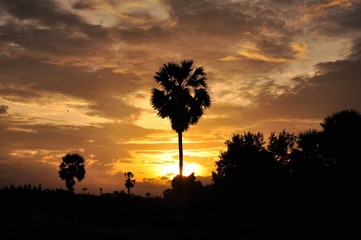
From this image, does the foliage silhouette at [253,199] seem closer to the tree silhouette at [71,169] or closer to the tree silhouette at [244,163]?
the tree silhouette at [244,163]

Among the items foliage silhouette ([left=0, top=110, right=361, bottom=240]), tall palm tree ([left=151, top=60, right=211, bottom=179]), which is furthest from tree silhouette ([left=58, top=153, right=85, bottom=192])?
tall palm tree ([left=151, top=60, right=211, bottom=179])

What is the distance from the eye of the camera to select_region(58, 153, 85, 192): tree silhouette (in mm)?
65875

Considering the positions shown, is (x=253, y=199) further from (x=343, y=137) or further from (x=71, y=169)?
(x=71, y=169)

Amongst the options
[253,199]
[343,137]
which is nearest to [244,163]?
[253,199]

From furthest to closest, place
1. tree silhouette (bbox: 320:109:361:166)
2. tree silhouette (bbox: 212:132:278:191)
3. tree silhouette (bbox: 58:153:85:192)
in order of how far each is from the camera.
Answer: tree silhouette (bbox: 58:153:85:192), tree silhouette (bbox: 212:132:278:191), tree silhouette (bbox: 320:109:361:166)

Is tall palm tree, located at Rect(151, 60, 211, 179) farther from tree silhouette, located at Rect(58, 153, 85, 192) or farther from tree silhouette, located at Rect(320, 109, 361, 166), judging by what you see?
tree silhouette, located at Rect(58, 153, 85, 192)

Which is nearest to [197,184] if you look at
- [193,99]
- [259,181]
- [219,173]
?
[219,173]

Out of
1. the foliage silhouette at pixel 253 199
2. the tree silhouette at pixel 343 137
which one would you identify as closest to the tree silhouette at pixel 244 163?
the foliage silhouette at pixel 253 199

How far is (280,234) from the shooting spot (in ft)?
115

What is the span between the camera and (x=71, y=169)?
66000mm

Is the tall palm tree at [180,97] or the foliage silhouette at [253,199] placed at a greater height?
the tall palm tree at [180,97]

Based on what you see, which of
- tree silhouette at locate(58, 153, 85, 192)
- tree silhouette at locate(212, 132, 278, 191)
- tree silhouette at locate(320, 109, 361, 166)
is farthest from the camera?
tree silhouette at locate(58, 153, 85, 192)

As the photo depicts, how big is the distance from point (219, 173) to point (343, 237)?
3438cm

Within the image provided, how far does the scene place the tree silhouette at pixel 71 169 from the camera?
6588 centimetres
